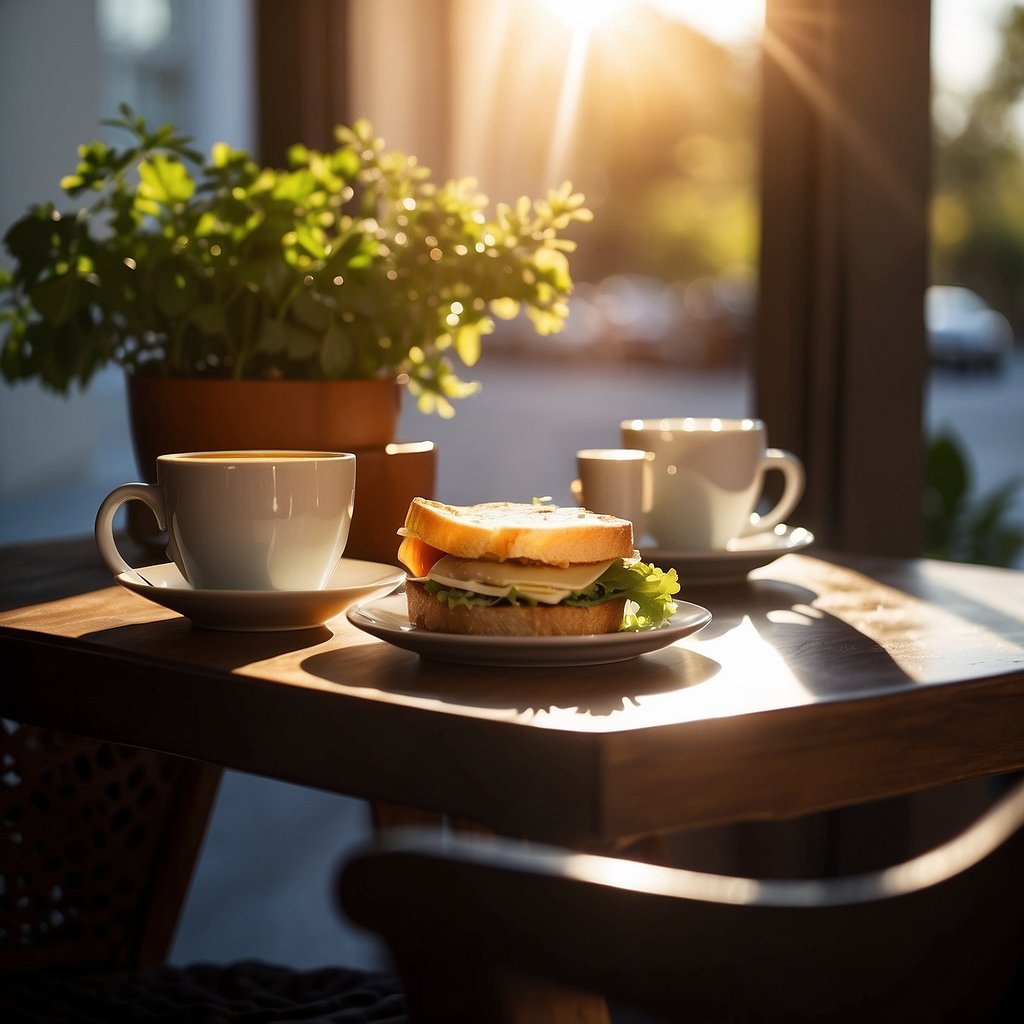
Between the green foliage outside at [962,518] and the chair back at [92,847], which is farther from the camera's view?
the green foliage outside at [962,518]

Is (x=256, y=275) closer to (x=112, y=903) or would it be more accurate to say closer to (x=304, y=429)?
(x=304, y=429)

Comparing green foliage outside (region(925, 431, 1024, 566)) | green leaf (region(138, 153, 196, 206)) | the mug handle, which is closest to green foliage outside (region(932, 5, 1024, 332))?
green foliage outside (region(925, 431, 1024, 566))

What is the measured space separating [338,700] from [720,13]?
1.78 meters

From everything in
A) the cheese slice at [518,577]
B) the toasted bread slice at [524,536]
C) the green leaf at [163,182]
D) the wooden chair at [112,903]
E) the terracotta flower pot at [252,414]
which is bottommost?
the wooden chair at [112,903]

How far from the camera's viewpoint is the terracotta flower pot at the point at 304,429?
1368 millimetres

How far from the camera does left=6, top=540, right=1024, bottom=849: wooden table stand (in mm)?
765

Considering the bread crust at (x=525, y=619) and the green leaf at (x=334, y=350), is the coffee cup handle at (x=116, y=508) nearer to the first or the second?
the bread crust at (x=525, y=619)

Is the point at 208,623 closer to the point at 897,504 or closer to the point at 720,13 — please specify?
the point at 897,504

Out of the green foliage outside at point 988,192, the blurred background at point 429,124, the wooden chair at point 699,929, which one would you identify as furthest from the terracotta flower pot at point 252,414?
the green foliage outside at point 988,192

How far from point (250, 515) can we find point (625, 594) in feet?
0.95

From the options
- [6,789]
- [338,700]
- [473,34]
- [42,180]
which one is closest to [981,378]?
[473,34]

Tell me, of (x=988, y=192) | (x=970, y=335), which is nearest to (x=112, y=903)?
(x=988, y=192)

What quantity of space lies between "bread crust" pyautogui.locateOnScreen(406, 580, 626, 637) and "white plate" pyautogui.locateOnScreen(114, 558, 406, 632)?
0.11 metres

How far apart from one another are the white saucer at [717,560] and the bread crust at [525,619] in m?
0.35
